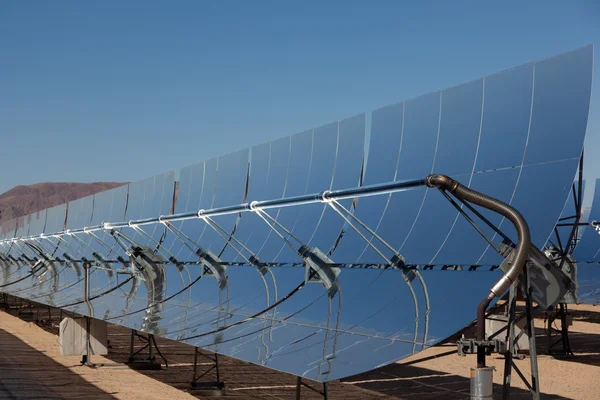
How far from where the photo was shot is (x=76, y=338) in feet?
69.4

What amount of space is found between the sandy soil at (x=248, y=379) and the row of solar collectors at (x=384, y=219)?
63.7 inches

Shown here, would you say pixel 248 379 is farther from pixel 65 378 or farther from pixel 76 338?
pixel 76 338

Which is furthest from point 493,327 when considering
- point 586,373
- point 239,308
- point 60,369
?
point 60,369

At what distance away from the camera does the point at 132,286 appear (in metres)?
24.9

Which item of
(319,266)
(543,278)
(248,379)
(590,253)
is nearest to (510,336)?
(543,278)

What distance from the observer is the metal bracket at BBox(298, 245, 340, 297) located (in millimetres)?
13875

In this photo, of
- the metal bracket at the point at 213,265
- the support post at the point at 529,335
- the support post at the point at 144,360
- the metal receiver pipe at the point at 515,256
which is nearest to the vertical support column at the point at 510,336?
the support post at the point at 529,335

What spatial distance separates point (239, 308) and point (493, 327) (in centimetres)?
697

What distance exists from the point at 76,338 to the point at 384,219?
37.9ft

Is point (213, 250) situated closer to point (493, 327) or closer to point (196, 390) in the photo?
point (196, 390)

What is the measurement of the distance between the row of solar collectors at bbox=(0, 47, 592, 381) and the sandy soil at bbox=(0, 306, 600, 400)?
1618 mm

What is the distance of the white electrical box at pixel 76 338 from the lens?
2111cm

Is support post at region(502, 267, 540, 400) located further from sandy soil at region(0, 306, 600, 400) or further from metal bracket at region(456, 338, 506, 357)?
sandy soil at region(0, 306, 600, 400)

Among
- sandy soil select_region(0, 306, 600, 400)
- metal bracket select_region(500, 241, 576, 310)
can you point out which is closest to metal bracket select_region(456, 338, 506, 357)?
metal bracket select_region(500, 241, 576, 310)
